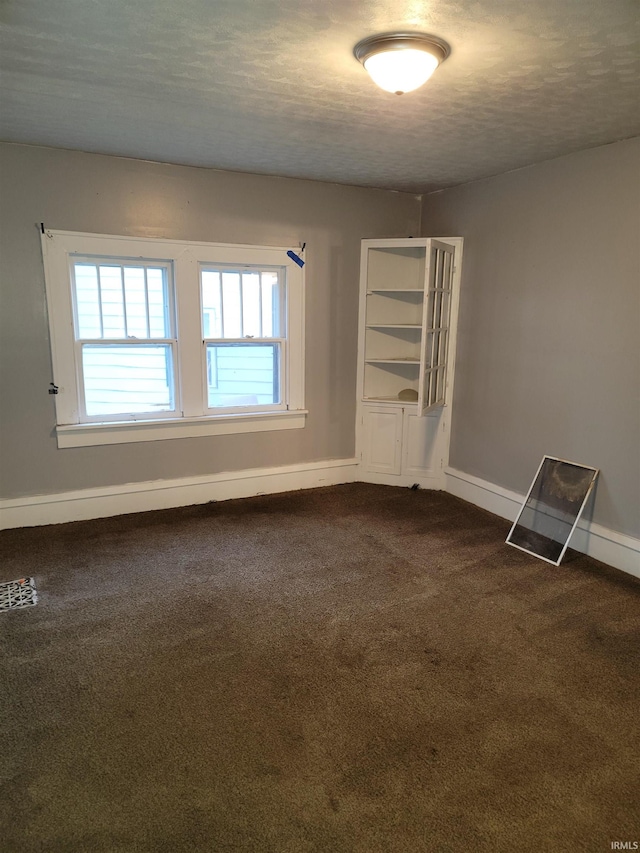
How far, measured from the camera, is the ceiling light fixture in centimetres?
199

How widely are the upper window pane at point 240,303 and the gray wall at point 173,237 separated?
10.4 inches

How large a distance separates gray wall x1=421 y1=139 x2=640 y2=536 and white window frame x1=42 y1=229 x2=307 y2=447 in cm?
142

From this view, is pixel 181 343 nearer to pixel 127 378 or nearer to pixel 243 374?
pixel 127 378

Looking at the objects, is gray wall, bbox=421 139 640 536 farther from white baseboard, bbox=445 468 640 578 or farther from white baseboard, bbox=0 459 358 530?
white baseboard, bbox=0 459 358 530

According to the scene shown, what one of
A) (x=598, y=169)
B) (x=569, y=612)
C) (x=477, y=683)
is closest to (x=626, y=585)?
(x=569, y=612)

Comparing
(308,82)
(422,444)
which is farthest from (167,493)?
(308,82)

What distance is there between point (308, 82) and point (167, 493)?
3.01m

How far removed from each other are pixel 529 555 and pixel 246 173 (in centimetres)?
342

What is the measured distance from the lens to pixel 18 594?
294 cm

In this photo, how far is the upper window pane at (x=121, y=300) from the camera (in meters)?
3.79

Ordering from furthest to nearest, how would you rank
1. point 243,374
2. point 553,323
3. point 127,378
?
1. point 243,374
2. point 127,378
3. point 553,323

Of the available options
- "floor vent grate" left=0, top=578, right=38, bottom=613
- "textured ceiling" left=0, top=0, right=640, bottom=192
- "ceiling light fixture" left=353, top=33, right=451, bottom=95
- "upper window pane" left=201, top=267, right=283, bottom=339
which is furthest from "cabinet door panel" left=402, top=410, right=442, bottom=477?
"floor vent grate" left=0, top=578, right=38, bottom=613

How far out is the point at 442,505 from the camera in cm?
441

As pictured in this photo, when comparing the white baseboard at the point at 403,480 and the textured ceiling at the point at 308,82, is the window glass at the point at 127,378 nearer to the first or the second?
the textured ceiling at the point at 308,82
